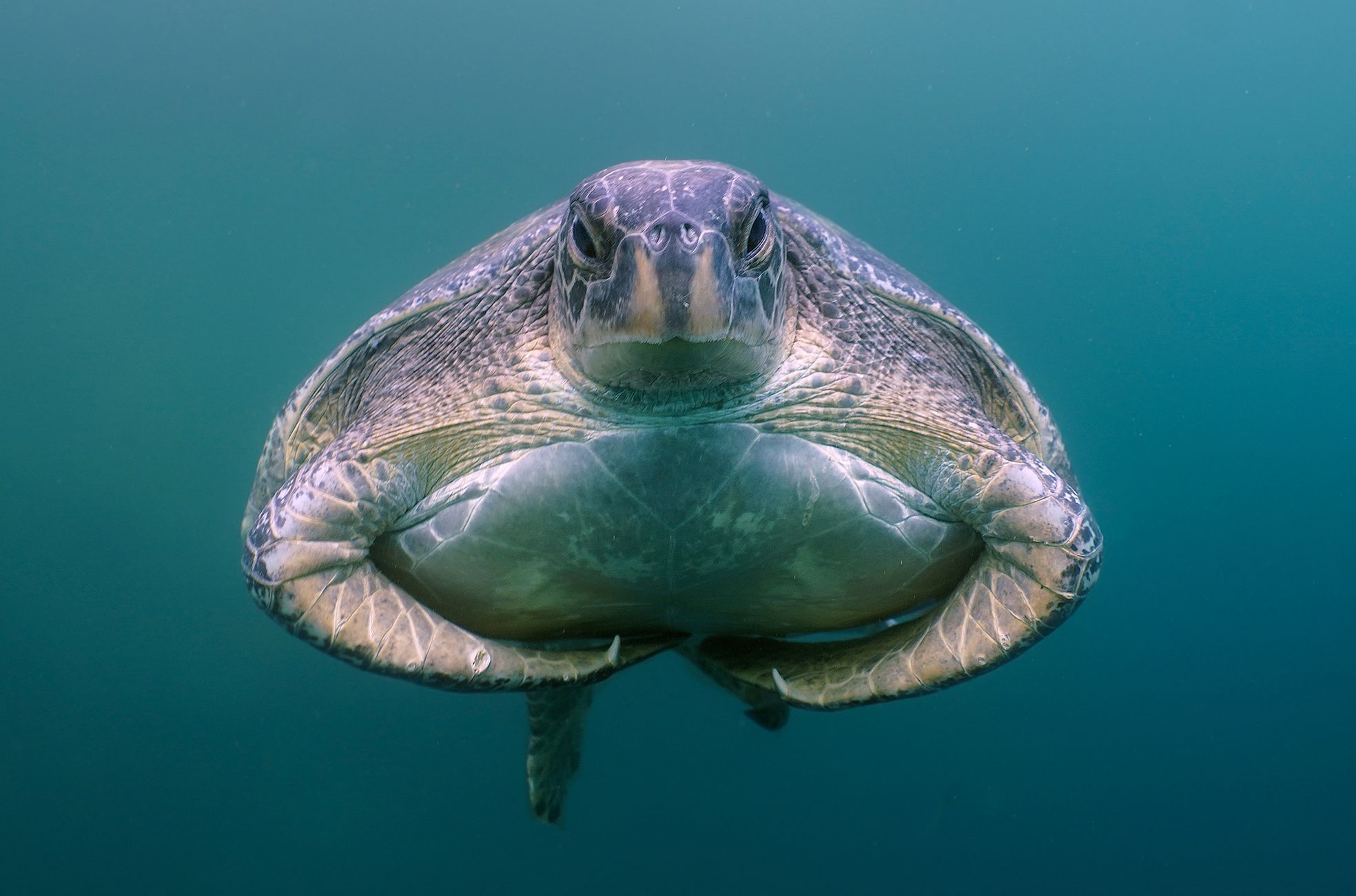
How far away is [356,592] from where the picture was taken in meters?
1.82

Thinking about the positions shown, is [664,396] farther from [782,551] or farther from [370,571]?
[370,571]

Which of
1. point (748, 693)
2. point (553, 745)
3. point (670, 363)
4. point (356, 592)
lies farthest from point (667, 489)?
point (553, 745)

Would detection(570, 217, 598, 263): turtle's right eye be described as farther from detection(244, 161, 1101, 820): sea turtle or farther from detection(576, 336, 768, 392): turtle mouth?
detection(576, 336, 768, 392): turtle mouth

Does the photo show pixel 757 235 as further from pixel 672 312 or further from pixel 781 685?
pixel 781 685

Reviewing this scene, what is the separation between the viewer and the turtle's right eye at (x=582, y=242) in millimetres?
1497

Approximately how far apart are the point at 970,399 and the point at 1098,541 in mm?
626

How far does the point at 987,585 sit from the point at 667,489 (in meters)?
0.90

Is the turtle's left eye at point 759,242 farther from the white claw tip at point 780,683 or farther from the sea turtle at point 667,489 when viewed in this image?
the white claw tip at point 780,683

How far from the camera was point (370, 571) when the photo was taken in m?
1.89

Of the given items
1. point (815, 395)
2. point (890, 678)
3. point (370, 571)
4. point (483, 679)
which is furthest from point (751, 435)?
point (370, 571)

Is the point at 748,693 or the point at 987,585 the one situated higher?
the point at 987,585

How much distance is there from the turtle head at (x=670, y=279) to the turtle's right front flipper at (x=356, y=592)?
66 cm

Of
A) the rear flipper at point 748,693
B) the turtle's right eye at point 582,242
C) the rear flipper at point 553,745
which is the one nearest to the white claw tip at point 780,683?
the rear flipper at point 748,693

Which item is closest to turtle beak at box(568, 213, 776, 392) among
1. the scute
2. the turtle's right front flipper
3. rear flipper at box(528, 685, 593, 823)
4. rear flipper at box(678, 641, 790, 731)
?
the scute
